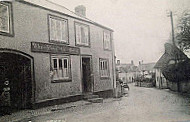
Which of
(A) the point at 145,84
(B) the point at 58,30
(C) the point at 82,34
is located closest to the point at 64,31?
(B) the point at 58,30

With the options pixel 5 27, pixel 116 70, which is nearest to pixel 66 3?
pixel 5 27

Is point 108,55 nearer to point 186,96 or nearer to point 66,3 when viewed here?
point 66,3

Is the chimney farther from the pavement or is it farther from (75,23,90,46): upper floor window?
the pavement

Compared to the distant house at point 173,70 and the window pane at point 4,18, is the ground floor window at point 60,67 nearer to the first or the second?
the window pane at point 4,18

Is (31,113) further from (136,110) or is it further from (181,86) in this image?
(181,86)

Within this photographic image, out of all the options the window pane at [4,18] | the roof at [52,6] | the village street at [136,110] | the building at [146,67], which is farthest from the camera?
the building at [146,67]

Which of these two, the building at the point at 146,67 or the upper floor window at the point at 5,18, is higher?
the upper floor window at the point at 5,18

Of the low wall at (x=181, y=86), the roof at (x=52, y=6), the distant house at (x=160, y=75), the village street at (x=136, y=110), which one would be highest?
the roof at (x=52, y=6)

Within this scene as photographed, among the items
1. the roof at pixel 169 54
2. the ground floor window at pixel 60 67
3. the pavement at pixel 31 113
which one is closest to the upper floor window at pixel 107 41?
the ground floor window at pixel 60 67
